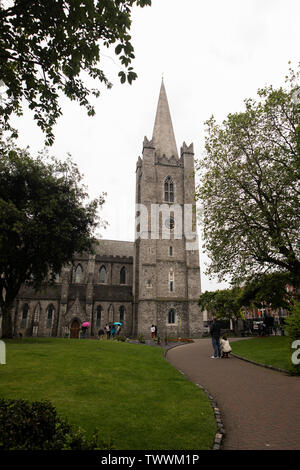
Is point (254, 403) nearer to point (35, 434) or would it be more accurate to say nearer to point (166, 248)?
point (35, 434)

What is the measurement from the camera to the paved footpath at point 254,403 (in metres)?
5.93

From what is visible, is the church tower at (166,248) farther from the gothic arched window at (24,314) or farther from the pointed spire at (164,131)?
the gothic arched window at (24,314)

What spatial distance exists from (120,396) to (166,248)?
3473 centimetres

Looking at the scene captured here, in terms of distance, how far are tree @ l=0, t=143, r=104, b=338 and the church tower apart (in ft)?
56.8

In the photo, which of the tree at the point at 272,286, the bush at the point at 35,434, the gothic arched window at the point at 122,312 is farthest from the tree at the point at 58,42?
the gothic arched window at the point at 122,312

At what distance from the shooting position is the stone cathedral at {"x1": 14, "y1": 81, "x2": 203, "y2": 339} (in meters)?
40.1

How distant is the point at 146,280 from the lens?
40438mm

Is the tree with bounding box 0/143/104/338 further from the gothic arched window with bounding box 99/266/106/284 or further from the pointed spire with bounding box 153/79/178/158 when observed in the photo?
the pointed spire with bounding box 153/79/178/158

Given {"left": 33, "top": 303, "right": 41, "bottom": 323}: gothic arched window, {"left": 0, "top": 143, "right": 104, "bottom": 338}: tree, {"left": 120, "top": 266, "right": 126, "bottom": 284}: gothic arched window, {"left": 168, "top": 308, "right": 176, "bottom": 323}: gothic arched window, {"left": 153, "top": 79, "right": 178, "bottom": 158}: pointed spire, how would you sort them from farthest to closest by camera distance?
{"left": 153, "top": 79, "right": 178, "bottom": 158}: pointed spire, {"left": 120, "top": 266, "right": 126, "bottom": 284}: gothic arched window, {"left": 33, "top": 303, "right": 41, "bottom": 323}: gothic arched window, {"left": 168, "top": 308, "right": 176, "bottom": 323}: gothic arched window, {"left": 0, "top": 143, "right": 104, "bottom": 338}: tree

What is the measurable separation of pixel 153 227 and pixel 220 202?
23.4 metres

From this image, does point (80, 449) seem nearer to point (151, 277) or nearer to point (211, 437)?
point (211, 437)

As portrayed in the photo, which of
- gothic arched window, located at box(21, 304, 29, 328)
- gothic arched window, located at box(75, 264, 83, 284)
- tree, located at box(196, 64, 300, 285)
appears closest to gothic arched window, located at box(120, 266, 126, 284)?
gothic arched window, located at box(75, 264, 83, 284)
